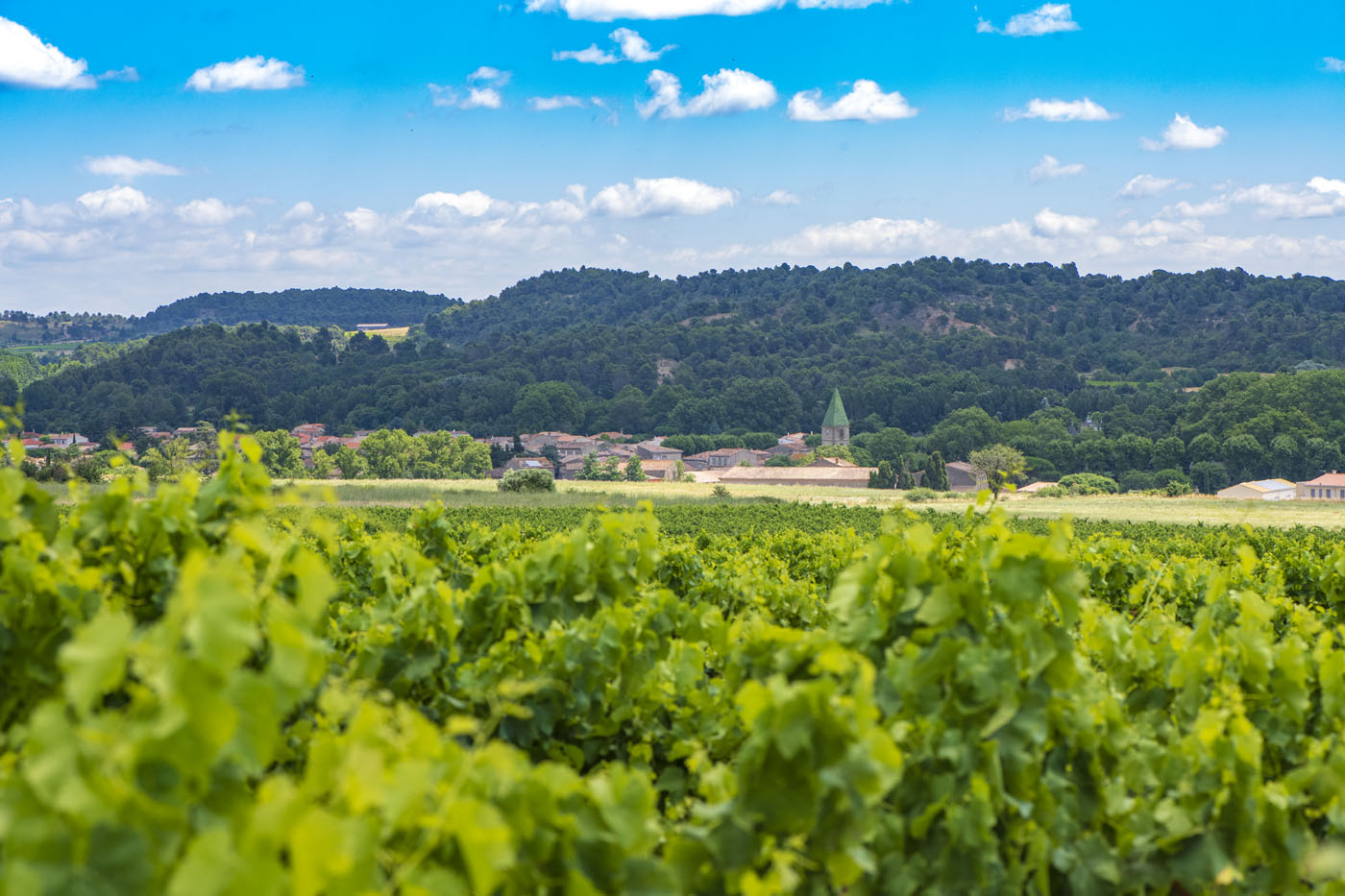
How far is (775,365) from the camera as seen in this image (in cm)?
16338

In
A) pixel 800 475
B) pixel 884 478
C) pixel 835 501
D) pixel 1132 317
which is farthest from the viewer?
pixel 1132 317

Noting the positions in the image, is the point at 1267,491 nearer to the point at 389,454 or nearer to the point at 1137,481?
the point at 1137,481

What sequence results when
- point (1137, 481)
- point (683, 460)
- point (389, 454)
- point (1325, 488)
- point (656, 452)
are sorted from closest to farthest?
point (1325, 488) < point (389, 454) < point (1137, 481) < point (683, 460) < point (656, 452)

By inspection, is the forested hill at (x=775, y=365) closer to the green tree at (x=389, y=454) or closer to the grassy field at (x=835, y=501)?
the green tree at (x=389, y=454)

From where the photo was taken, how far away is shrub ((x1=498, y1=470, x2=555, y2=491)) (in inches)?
2141

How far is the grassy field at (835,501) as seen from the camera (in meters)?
44.2

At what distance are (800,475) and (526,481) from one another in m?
38.5

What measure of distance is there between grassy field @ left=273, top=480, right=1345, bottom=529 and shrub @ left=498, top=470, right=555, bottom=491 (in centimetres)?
79

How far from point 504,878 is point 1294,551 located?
44.3ft

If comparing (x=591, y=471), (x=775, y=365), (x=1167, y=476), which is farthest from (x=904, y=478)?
(x=775, y=365)

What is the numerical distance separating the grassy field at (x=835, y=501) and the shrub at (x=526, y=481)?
2.58ft

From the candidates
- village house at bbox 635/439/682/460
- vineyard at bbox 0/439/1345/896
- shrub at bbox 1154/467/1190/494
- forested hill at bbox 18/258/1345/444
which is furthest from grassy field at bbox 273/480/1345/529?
forested hill at bbox 18/258/1345/444

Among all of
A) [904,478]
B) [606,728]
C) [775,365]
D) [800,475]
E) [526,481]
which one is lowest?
[904,478]

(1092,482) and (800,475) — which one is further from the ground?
(800,475)
